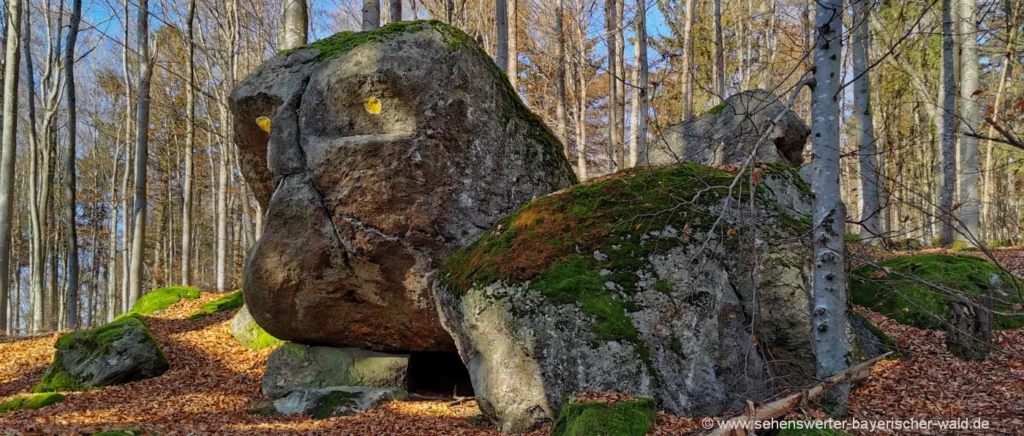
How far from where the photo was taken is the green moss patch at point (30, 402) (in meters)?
6.61

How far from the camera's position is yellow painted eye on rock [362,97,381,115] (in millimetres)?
6730

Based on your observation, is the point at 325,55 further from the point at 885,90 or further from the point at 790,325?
the point at 885,90

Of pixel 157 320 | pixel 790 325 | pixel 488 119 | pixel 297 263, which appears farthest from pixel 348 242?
pixel 157 320

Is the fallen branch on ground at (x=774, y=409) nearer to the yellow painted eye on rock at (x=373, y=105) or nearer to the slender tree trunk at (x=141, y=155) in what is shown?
the yellow painted eye on rock at (x=373, y=105)

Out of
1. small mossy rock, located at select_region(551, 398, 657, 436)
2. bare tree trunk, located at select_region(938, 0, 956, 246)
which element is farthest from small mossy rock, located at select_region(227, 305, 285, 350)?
bare tree trunk, located at select_region(938, 0, 956, 246)

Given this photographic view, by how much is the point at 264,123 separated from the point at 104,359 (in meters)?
4.09

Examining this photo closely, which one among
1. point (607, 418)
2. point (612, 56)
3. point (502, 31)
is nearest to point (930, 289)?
point (607, 418)

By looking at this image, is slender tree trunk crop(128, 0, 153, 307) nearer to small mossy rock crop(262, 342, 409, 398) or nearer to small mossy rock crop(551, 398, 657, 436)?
small mossy rock crop(262, 342, 409, 398)

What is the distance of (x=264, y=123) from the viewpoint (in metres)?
7.54

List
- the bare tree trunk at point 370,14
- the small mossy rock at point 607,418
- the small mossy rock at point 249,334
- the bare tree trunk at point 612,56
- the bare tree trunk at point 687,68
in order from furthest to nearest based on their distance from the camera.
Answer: the bare tree trunk at point 612,56 → the bare tree trunk at point 687,68 → the small mossy rock at point 249,334 → the bare tree trunk at point 370,14 → the small mossy rock at point 607,418

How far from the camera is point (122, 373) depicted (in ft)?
25.6

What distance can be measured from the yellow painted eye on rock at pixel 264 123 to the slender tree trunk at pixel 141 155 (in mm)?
6017

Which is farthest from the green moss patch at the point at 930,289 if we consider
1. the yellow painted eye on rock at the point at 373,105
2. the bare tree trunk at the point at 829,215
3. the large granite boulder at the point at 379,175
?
the yellow painted eye on rock at the point at 373,105

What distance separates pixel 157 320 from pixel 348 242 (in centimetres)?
659
